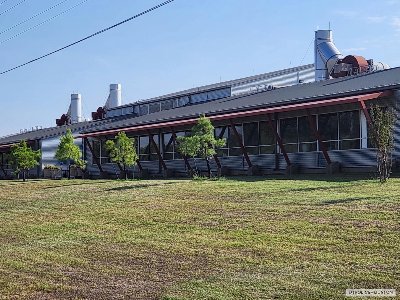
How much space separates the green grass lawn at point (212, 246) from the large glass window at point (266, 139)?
39.3 ft

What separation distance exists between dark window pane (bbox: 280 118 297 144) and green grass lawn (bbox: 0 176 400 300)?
11267mm

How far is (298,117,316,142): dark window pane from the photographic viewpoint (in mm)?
28297

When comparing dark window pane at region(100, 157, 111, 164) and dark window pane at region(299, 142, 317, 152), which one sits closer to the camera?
dark window pane at region(299, 142, 317, 152)

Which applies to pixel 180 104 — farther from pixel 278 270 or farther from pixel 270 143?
pixel 278 270

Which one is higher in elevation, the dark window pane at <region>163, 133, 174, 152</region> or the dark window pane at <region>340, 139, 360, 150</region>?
the dark window pane at <region>163, 133, 174, 152</region>

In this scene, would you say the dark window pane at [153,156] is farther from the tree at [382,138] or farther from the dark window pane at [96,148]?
the tree at [382,138]

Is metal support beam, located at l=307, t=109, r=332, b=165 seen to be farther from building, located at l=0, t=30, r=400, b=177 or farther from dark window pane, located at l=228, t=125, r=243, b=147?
dark window pane, located at l=228, t=125, r=243, b=147

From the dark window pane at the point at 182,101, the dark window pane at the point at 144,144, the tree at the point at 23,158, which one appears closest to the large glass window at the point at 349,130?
the dark window pane at the point at 144,144

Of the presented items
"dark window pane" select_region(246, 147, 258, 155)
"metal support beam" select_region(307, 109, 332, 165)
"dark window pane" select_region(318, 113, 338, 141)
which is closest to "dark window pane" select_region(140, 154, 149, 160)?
"dark window pane" select_region(246, 147, 258, 155)

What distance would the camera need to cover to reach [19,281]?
868cm

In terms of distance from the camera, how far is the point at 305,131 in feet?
94.0

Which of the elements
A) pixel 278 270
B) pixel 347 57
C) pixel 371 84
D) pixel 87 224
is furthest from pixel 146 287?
pixel 347 57

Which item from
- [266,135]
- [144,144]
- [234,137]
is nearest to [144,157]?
[144,144]

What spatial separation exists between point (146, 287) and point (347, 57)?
36.7 m
